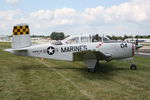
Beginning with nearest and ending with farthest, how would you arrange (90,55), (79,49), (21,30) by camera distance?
(90,55) → (79,49) → (21,30)

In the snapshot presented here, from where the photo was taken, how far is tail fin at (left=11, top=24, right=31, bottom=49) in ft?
36.1

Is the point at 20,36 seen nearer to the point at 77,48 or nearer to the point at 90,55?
the point at 77,48

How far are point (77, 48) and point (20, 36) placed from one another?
12.0 ft

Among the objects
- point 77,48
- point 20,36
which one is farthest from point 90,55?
point 20,36

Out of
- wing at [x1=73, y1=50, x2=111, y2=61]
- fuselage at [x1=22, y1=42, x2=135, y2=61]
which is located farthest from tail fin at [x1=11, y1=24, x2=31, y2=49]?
wing at [x1=73, y1=50, x2=111, y2=61]

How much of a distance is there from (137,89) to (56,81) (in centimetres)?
333

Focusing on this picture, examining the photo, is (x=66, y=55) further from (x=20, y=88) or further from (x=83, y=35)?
(x=20, y=88)

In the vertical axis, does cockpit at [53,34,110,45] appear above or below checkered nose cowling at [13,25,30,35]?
below

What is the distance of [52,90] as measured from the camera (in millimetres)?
6438

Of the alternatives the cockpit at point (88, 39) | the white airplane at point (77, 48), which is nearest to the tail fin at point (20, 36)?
the white airplane at point (77, 48)

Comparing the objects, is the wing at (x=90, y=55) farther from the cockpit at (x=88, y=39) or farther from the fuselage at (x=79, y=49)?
the cockpit at (x=88, y=39)

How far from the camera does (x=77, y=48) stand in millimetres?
10461

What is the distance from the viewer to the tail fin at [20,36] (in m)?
11.0

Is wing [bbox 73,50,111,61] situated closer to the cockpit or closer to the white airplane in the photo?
the white airplane
